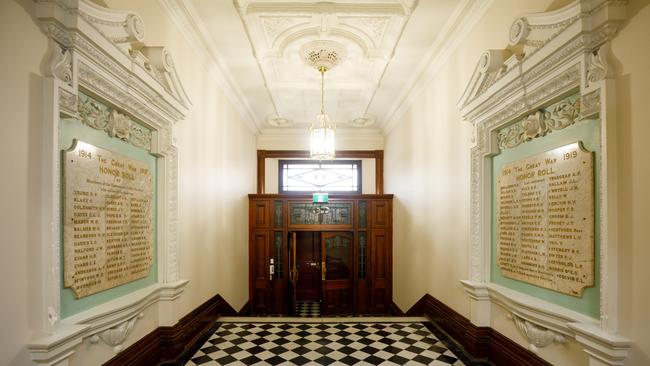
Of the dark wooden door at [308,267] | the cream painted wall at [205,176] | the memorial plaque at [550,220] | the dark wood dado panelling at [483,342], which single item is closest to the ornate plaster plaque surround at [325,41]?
the cream painted wall at [205,176]

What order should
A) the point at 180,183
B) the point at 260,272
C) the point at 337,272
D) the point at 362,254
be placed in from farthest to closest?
1. the point at 337,272
2. the point at 362,254
3. the point at 260,272
4. the point at 180,183

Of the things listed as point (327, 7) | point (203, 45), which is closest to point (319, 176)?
point (203, 45)

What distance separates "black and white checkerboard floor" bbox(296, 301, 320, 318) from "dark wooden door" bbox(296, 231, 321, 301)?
0.11 metres

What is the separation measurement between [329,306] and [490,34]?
21.3 ft

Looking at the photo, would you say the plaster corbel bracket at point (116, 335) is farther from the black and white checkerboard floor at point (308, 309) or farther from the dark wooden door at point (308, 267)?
the dark wooden door at point (308, 267)

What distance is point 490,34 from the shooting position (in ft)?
11.2

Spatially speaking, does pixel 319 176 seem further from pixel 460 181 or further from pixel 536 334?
pixel 536 334

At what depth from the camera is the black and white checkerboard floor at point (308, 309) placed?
823 cm

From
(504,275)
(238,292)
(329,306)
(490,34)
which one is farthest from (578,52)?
(329,306)

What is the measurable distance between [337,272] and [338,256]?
0.37 metres

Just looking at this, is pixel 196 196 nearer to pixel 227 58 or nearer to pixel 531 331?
pixel 227 58

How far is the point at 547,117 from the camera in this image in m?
2.70

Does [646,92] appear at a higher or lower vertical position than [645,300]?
higher

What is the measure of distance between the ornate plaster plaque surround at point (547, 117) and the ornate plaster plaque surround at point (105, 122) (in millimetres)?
2907
